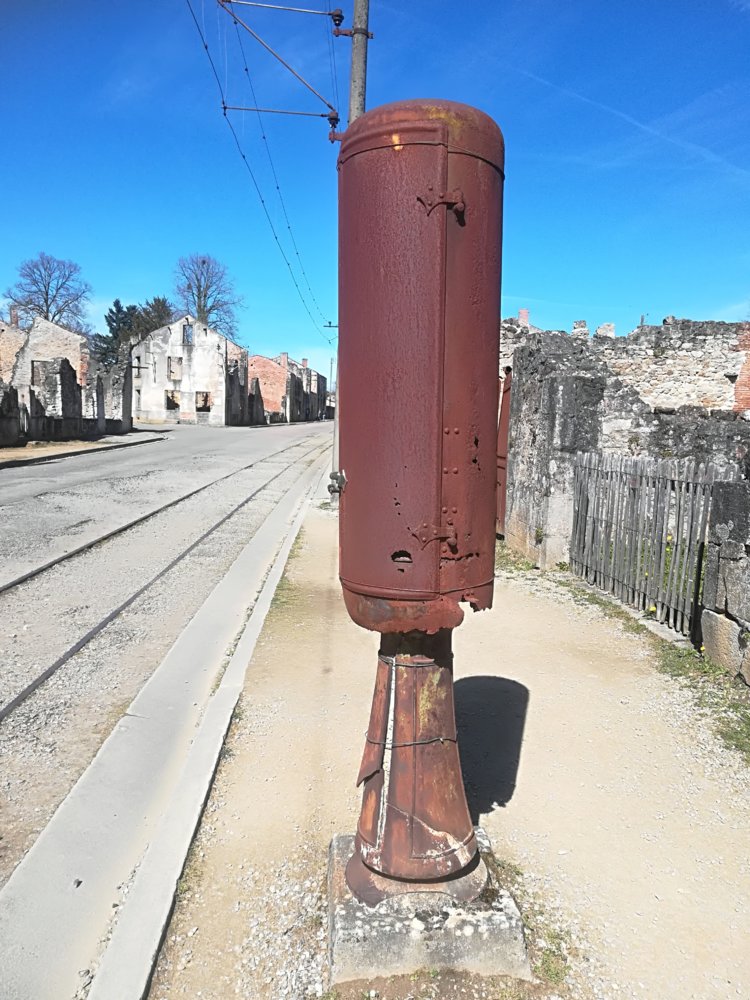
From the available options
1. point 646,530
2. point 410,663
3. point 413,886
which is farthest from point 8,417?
point 413,886

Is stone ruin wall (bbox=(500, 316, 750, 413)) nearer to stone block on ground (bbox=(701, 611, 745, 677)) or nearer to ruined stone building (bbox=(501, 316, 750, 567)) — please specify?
ruined stone building (bbox=(501, 316, 750, 567))

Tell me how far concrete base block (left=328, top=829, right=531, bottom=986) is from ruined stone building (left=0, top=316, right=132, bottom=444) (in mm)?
24741

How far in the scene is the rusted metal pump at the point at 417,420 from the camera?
216 centimetres

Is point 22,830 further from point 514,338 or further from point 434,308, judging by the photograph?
point 514,338

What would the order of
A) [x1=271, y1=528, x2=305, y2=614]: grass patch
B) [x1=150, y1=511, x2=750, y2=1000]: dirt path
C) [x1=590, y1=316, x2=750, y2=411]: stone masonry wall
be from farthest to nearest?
[x1=590, y1=316, x2=750, y2=411]: stone masonry wall < [x1=271, y1=528, x2=305, y2=614]: grass patch < [x1=150, y1=511, x2=750, y2=1000]: dirt path

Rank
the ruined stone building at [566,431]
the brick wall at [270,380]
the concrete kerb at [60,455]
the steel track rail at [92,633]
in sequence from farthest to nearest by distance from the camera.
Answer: the brick wall at [270,380] → the concrete kerb at [60,455] → the ruined stone building at [566,431] → the steel track rail at [92,633]

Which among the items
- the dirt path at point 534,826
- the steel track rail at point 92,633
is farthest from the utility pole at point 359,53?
the dirt path at point 534,826

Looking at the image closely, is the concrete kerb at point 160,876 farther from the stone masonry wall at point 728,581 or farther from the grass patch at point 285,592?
the stone masonry wall at point 728,581

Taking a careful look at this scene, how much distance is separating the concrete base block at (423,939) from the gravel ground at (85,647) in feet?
5.08

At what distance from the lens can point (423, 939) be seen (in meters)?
2.26

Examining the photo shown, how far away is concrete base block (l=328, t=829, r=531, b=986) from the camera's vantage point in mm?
2232

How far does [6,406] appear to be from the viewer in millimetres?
23422

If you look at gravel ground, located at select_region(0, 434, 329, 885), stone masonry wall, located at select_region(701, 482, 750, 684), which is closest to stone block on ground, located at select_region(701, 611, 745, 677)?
stone masonry wall, located at select_region(701, 482, 750, 684)

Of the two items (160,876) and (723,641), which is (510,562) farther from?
(160,876)
